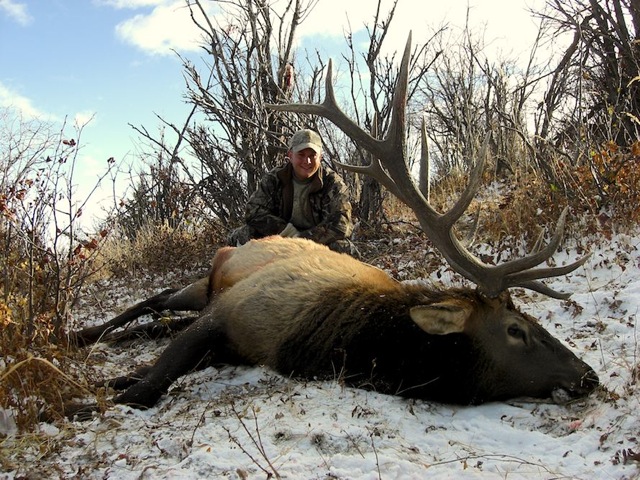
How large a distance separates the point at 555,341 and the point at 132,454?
238cm

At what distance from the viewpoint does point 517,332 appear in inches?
131

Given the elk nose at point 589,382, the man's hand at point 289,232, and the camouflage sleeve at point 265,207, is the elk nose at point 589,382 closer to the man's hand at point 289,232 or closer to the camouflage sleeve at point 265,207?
the man's hand at point 289,232

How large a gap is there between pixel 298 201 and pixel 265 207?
1.20 ft

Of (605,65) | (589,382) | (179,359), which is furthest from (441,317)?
(605,65)

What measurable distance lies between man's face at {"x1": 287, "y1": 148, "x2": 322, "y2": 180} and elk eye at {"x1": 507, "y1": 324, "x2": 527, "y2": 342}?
3.07 meters

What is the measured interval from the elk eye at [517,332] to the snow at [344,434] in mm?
365

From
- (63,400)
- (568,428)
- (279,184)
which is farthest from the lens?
(279,184)

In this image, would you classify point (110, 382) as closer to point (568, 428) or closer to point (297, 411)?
point (297, 411)

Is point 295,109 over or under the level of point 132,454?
over

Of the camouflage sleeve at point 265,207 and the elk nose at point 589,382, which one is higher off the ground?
the camouflage sleeve at point 265,207

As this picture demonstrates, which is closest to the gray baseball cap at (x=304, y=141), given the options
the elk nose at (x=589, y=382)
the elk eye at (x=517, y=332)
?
the elk eye at (x=517, y=332)

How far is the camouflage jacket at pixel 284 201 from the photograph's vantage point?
596 cm

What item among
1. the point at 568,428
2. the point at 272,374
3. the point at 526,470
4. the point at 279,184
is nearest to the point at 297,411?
the point at 272,374

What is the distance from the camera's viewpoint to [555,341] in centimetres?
329
